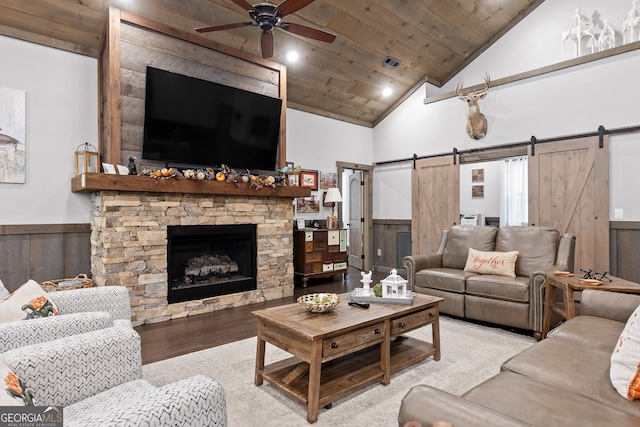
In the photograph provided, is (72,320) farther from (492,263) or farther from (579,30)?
(579,30)

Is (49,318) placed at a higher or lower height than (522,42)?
lower

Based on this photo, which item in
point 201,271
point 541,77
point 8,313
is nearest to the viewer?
point 8,313

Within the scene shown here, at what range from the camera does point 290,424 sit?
6.59ft

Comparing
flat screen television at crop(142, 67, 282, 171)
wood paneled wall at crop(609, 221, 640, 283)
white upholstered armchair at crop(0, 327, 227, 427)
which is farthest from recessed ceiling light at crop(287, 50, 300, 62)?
wood paneled wall at crop(609, 221, 640, 283)

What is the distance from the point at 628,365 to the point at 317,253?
15.0 feet

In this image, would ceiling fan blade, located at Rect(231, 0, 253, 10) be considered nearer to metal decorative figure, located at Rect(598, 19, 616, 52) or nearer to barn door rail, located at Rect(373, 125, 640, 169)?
barn door rail, located at Rect(373, 125, 640, 169)

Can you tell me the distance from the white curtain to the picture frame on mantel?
3454 millimetres

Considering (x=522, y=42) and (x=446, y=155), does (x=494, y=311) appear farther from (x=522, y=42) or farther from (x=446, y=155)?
(x=522, y=42)

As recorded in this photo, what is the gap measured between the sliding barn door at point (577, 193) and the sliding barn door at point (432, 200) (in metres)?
1.18

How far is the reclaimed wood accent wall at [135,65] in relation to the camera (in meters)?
3.80

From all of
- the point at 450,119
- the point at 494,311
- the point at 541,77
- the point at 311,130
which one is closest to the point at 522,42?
the point at 541,77

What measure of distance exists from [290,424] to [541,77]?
557cm

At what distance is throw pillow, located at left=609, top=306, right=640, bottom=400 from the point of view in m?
1.39

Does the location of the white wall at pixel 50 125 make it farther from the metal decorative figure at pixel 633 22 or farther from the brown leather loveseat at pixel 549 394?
the metal decorative figure at pixel 633 22
